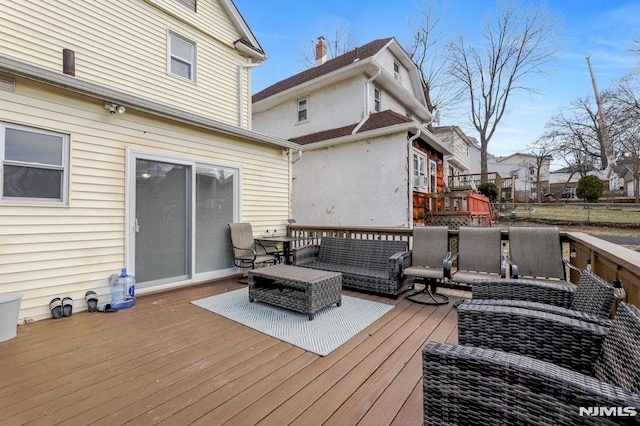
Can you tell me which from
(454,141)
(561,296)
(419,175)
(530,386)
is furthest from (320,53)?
(530,386)

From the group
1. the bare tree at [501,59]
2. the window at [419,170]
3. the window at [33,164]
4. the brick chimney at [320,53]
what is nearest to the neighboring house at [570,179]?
the bare tree at [501,59]

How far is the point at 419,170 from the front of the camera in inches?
332

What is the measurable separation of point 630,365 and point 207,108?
7519mm

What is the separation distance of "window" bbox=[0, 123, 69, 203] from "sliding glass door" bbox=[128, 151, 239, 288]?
75cm

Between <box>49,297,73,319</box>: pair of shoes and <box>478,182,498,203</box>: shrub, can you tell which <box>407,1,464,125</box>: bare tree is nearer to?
<box>478,182,498,203</box>: shrub

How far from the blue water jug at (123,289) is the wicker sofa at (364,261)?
7.38 ft

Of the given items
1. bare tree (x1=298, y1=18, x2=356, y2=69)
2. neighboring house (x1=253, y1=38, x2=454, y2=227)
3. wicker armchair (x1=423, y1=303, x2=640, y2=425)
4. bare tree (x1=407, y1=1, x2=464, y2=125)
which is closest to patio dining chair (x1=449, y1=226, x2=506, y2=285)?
wicker armchair (x1=423, y1=303, x2=640, y2=425)

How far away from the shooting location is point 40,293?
3.27 metres

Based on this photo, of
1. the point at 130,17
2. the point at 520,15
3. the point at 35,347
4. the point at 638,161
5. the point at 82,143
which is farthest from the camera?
the point at 520,15

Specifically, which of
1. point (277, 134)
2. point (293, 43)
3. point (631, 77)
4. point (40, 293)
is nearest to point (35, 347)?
point (40, 293)

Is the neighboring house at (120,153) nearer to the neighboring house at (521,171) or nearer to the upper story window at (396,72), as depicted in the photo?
the upper story window at (396,72)

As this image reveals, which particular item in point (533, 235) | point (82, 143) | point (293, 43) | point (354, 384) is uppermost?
point (293, 43)

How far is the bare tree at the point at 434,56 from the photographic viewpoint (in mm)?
14828

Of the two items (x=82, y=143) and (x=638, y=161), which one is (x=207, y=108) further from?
(x=638, y=161)
